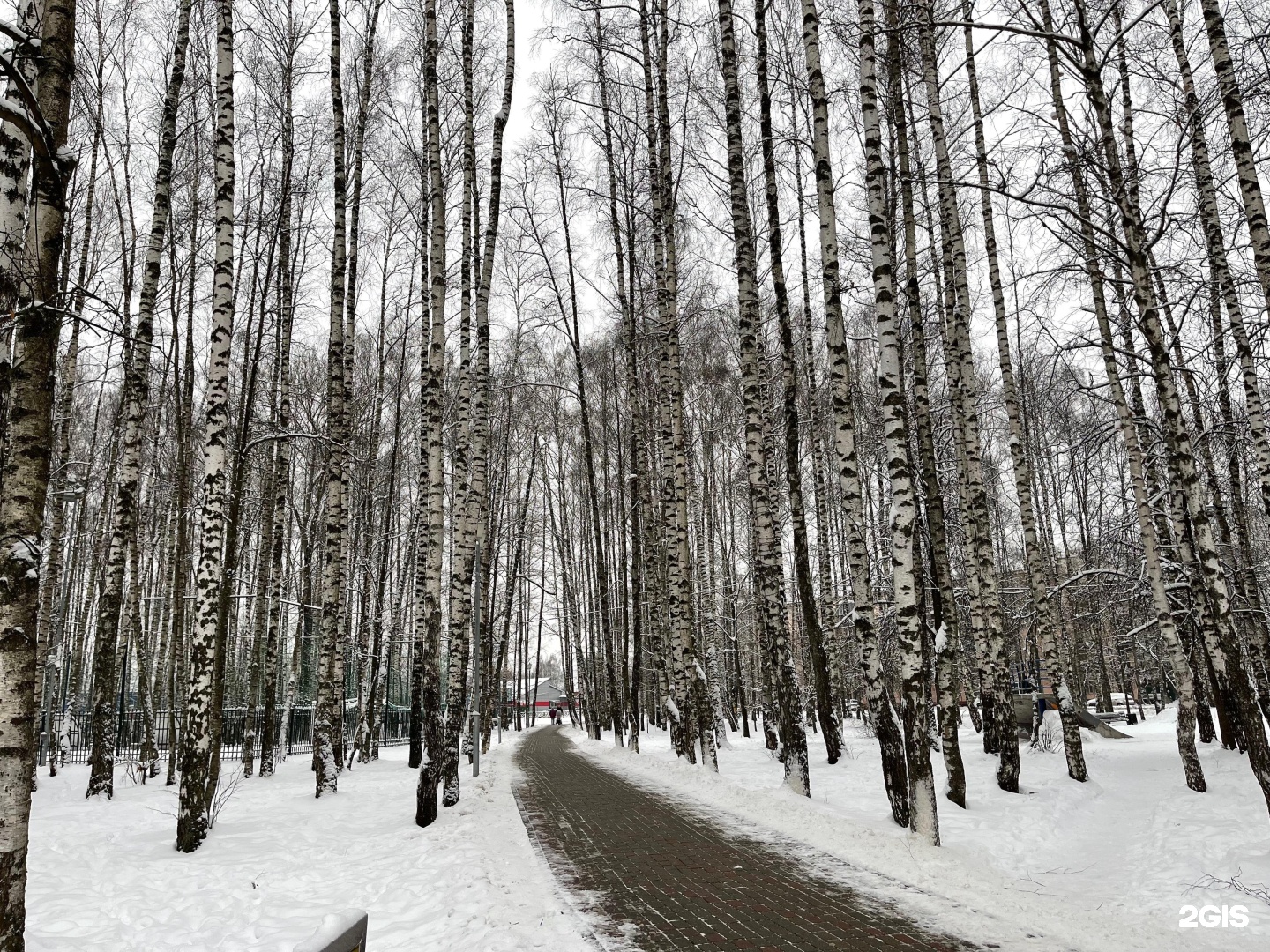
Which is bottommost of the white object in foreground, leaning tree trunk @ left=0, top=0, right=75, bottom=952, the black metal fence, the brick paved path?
the black metal fence

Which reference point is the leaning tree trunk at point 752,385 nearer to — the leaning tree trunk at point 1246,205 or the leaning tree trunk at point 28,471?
the leaning tree trunk at point 1246,205

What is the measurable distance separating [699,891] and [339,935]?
13.2 ft

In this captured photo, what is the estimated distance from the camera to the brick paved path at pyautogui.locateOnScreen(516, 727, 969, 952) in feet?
14.8

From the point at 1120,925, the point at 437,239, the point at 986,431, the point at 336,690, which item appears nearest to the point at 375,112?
the point at 437,239

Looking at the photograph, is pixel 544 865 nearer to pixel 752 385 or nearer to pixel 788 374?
pixel 752 385

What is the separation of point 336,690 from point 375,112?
11.5 meters

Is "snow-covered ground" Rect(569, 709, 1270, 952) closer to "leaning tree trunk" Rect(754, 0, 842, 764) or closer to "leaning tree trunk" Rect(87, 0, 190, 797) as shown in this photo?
"leaning tree trunk" Rect(754, 0, 842, 764)

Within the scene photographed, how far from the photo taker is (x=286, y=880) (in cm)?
658

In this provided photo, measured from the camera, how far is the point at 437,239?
10102mm

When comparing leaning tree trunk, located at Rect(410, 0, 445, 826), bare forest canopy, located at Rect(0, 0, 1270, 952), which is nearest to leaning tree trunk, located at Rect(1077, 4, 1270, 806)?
bare forest canopy, located at Rect(0, 0, 1270, 952)

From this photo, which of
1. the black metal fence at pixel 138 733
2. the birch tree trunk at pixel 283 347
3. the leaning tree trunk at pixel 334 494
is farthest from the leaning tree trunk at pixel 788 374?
the black metal fence at pixel 138 733

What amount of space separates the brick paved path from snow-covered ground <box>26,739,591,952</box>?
40cm

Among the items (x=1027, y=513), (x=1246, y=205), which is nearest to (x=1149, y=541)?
(x=1027, y=513)

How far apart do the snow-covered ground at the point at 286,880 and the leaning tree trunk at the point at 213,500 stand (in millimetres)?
648
